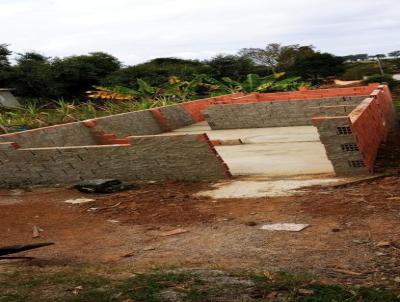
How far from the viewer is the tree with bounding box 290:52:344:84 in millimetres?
42875

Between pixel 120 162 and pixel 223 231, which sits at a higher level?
pixel 120 162

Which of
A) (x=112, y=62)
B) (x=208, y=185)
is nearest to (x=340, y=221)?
(x=208, y=185)

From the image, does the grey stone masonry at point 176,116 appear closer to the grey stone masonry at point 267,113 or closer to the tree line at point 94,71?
the grey stone masonry at point 267,113

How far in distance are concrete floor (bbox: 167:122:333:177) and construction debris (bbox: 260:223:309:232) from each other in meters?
3.46

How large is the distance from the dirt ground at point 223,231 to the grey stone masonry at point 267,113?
30.7 ft

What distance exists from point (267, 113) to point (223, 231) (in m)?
12.7

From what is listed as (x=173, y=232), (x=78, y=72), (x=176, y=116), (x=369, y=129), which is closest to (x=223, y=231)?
(x=173, y=232)

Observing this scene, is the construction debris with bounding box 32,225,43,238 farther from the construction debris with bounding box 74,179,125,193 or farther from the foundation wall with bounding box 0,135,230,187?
the foundation wall with bounding box 0,135,230,187

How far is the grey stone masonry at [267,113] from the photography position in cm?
1795

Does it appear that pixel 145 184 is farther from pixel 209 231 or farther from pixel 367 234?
pixel 367 234

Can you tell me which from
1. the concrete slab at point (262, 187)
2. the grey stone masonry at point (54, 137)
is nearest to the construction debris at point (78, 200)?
the concrete slab at point (262, 187)

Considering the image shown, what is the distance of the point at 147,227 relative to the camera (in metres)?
7.33

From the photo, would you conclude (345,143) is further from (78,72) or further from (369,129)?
(78,72)

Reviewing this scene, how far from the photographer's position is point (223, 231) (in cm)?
662
